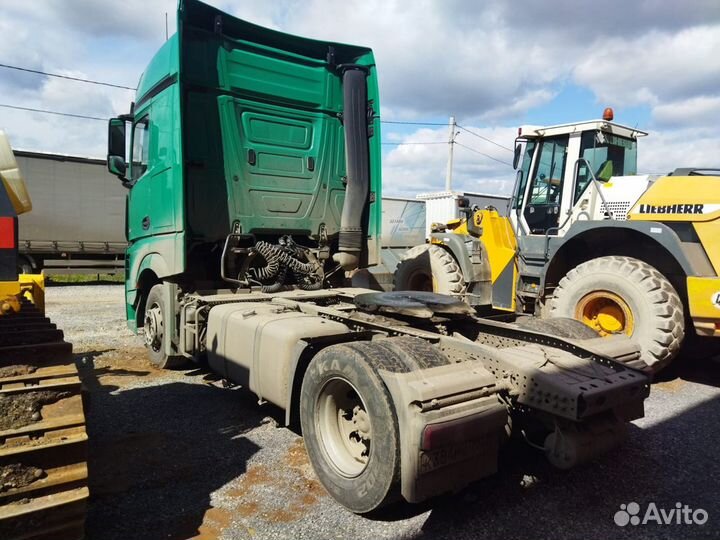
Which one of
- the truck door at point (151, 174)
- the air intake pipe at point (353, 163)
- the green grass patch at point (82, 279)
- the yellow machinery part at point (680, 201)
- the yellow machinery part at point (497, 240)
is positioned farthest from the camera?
the green grass patch at point (82, 279)

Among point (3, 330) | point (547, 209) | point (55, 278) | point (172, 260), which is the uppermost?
point (547, 209)

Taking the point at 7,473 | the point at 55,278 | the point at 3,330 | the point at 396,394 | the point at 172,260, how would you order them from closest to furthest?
the point at 7,473 < the point at 396,394 < the point at 3,330 < the point at 172,260 < the point at 55,278

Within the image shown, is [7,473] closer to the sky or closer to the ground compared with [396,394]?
closer to the ground

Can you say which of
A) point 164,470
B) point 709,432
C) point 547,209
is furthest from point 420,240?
point 164,470

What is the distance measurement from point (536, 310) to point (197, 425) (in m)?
4.73

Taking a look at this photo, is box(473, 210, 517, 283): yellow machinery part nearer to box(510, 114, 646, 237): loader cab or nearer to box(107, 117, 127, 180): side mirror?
box(510, 114, 646, 237): loader cab

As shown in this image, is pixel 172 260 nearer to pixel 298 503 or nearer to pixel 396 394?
pixel 298 503

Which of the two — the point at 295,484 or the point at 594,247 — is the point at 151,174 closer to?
the point at 295,484

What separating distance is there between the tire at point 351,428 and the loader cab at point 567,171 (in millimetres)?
4831

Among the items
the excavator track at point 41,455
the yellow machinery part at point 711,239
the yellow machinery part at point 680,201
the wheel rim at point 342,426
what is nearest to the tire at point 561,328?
the wheel rim at point 342,426

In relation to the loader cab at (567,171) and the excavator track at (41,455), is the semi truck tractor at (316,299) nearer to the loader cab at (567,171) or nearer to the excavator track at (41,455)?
the excavator track at (41,455)

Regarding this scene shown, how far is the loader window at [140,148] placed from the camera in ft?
20.7

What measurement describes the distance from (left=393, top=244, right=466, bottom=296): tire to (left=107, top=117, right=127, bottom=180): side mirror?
438cm

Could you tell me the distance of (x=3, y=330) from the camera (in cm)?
334
